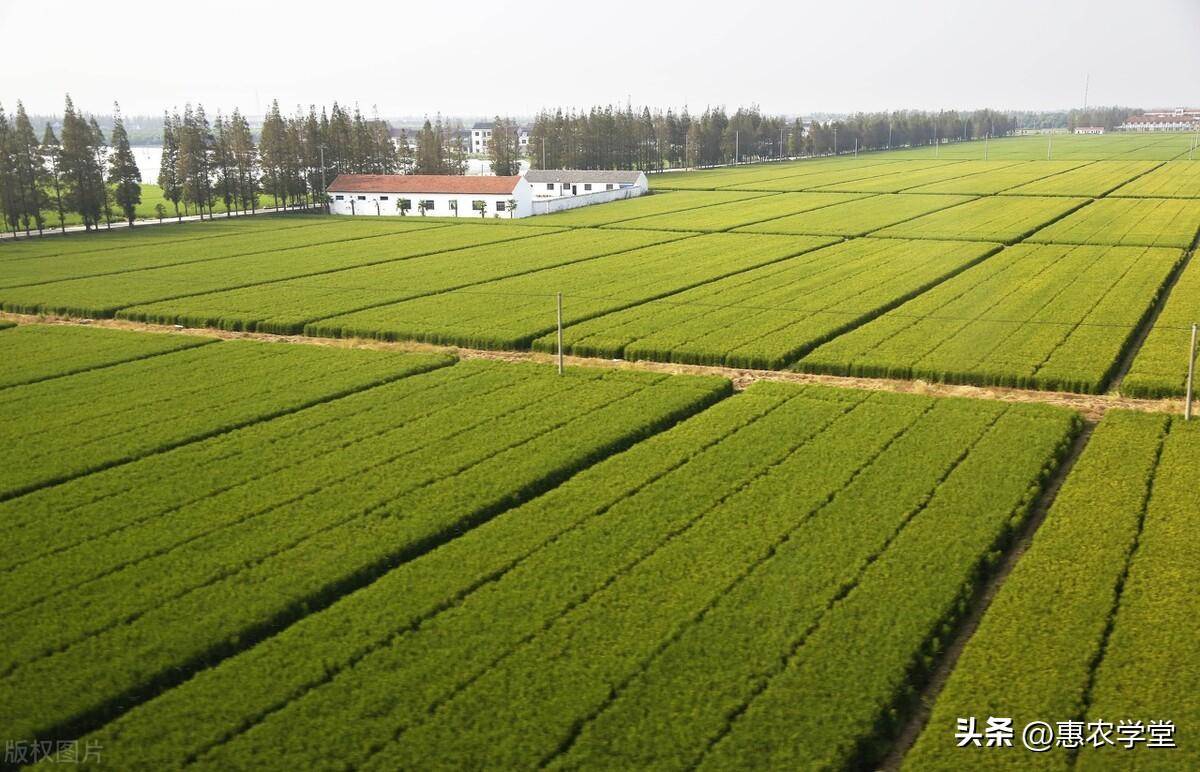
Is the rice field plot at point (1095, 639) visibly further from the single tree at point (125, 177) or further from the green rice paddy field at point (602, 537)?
the single tree at point (125, 177)

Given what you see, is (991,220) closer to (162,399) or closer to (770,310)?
(770,310)

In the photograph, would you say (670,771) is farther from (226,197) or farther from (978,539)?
(226,197)

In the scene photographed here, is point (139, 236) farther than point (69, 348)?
Yes

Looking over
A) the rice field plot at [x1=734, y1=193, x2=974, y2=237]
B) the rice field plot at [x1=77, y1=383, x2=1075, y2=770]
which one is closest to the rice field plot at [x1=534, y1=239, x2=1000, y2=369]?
the rice field plot at [x1=77, y1=383, x2=1075, y2=770]

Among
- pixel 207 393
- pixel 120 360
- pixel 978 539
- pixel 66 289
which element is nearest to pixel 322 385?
pixel 207 393

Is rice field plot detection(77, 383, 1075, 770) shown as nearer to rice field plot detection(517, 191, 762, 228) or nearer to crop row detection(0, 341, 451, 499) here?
crop row detection(0, 341, 451, 499)

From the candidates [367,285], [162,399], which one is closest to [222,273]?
[367,285]
